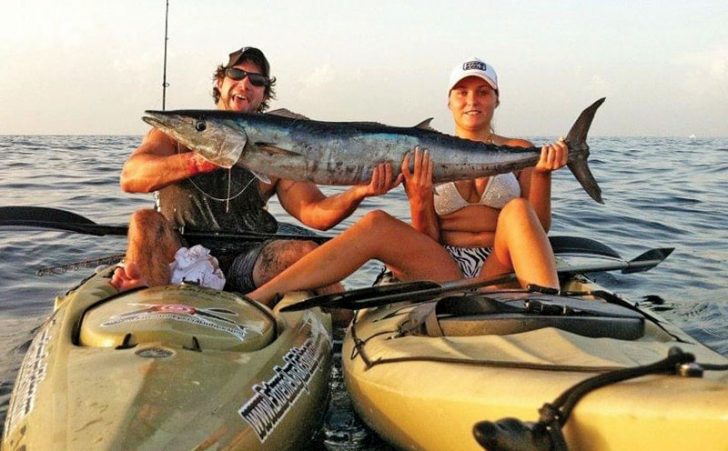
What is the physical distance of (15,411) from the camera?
2.93 meters

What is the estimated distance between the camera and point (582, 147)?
4.74 m

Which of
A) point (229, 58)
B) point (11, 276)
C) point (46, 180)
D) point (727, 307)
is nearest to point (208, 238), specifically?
point (229, 58)

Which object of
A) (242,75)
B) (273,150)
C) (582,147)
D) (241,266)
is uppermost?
(242,75)

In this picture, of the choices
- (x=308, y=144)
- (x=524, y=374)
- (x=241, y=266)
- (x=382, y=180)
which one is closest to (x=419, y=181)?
(x=382, y=180)

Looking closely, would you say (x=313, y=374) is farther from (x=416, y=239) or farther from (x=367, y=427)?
(x=416, y=239)

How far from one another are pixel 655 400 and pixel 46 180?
592 inches

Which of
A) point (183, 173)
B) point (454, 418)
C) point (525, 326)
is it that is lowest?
point (454, 418)

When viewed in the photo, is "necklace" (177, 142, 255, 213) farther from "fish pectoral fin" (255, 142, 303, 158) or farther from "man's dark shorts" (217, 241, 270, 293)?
"fish pectoral fin" (255, 142, 303, 158)

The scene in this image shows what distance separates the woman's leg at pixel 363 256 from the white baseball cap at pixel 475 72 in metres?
1.11

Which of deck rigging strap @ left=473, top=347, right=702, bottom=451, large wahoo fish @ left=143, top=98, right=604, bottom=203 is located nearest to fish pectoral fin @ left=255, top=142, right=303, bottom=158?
Answer: large wahoo fish @ left=143, top=98, right=604, bottom=203

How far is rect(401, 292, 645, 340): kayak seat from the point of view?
3143mm

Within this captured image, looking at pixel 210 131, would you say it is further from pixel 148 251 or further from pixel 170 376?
pixel 170 376

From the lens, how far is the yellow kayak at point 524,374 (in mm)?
Answer: 2197

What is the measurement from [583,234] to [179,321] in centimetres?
778
